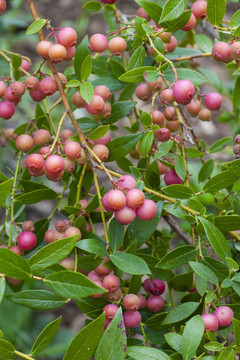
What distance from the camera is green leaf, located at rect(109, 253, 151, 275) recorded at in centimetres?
68

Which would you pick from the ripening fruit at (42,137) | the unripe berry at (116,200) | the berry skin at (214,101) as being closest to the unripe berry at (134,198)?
the unripe berry at (116,200)

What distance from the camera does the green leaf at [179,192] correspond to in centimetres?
77

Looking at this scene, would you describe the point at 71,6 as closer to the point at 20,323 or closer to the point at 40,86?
the point at 20,323

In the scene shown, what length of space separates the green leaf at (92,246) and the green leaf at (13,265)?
11cm

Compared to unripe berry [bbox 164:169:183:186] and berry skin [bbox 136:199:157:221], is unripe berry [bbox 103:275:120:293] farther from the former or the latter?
unripe berry [bbox 164:169:183:186]

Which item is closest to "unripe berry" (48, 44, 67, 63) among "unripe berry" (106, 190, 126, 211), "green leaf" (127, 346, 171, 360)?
"unripe berry" (106, 190, 126, 211)

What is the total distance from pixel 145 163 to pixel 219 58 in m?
0.26

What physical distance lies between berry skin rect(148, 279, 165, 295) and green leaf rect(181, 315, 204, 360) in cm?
19

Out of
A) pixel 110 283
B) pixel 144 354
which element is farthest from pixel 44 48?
pixel 144 354

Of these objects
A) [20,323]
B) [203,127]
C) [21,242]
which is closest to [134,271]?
[21,242]

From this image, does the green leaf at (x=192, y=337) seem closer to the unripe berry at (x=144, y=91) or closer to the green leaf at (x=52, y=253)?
the green leaf at (x=52, y=253)

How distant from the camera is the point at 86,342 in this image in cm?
62

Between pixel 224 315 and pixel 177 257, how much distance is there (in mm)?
121

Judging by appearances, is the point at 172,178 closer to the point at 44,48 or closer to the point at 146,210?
the point at 146,210
